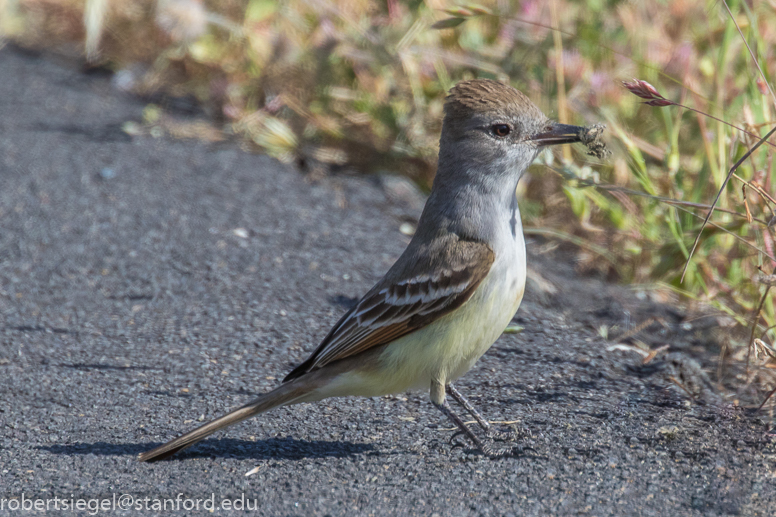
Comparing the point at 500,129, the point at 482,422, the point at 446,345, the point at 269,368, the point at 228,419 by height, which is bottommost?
the point at 269,368

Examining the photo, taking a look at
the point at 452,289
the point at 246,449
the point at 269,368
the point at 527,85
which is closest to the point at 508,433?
the point at 452,289

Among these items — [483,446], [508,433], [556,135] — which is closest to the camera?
[483,446]

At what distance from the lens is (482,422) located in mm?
4082

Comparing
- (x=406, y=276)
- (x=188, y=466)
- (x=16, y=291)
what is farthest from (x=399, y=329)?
(x=16, y=291)

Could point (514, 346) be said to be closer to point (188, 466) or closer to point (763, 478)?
point (763, 478)

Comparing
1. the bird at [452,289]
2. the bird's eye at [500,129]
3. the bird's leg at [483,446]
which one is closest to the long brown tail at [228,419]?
the bird at [452,289]

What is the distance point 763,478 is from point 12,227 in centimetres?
539

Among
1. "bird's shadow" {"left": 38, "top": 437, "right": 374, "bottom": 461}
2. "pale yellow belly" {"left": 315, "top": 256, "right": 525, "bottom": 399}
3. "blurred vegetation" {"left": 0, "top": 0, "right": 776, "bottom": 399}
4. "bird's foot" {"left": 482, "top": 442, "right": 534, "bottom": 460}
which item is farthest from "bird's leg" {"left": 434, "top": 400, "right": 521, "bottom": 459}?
"blurred vegetation" {"left": 0, "top": 0, "right": 776, "bottom": 399}

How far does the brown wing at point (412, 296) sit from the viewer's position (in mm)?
3836

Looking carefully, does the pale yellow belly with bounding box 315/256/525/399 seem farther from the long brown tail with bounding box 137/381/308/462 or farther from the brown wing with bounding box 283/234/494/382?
the long brown tail with bounding box 137/381/308/462

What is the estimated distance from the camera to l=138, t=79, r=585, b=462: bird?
151 inches

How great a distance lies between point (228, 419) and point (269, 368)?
3.00 feet

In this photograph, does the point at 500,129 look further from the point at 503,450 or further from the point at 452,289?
the point at 503,450

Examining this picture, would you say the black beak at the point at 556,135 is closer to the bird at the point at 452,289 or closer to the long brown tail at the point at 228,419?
the bird at the point at 452,289
